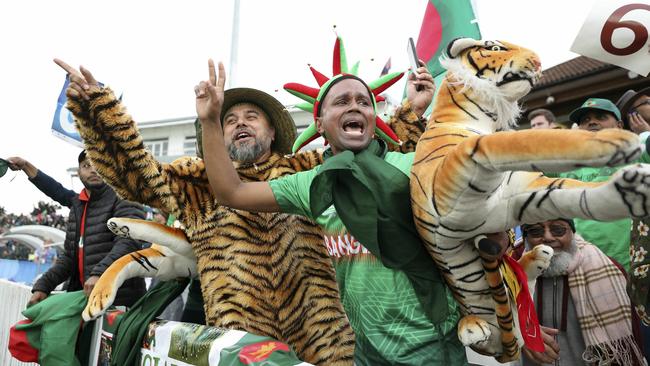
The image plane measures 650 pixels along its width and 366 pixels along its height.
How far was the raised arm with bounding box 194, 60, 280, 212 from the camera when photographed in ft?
5.97

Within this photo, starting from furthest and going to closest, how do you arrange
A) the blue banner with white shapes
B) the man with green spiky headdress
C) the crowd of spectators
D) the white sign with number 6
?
the crowd of spectators < the blue banner with white shapes < the white sign with number 6 < the man with green spiky headdress

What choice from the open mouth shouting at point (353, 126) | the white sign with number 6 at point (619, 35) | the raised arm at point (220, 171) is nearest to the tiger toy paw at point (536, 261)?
the open mouth shouting at point (353, 126)

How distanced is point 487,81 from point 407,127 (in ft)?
3.29

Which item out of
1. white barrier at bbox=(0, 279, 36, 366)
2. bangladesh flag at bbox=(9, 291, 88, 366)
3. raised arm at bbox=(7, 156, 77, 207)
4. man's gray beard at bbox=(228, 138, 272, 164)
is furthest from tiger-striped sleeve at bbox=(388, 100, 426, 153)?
white barrier at bbox=(0, 279, 36, 366)

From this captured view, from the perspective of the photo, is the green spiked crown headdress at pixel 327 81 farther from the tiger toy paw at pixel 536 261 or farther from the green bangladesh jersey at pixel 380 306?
the tiger toy paw at pixel 536 261

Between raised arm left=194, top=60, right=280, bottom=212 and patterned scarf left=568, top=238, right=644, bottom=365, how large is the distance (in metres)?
1.82

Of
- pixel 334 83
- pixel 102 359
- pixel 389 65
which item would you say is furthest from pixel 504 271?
pixel 389 65

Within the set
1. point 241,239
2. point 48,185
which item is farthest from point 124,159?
point 48,185

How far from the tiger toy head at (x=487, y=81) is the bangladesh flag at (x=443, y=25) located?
2.73 m

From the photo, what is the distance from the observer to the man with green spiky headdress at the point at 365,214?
1518 millimetres

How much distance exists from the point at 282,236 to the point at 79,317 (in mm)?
1158

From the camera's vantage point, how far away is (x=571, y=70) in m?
10.3

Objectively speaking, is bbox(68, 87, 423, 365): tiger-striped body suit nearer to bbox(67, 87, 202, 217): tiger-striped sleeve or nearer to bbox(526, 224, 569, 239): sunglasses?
bbox(67, 87, 202, 217): tiger-striped sleeve

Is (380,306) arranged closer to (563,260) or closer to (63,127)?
(563,260)
